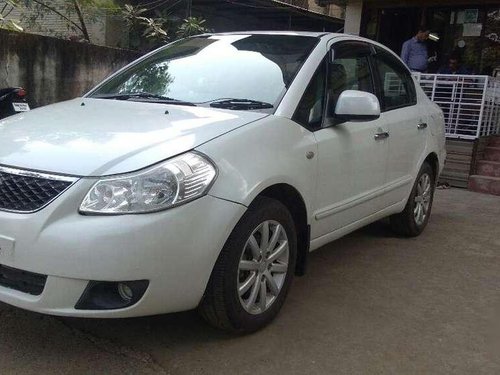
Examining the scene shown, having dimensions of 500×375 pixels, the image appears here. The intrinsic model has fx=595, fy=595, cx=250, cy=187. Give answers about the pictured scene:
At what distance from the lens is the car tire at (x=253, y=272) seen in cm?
286

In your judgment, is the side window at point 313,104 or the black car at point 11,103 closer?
the side window at point 313,104

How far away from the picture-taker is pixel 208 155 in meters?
2.80

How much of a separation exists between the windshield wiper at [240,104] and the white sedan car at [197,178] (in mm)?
11

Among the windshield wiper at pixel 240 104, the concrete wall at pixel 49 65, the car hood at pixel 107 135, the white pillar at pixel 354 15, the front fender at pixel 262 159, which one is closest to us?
the car hood at pixel 107 135

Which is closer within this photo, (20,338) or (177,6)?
(20,338)

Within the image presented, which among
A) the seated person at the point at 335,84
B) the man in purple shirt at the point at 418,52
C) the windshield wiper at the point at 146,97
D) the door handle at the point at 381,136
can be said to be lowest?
the door handle at the point at 381,136

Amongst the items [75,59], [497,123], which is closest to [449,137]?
[497,123]

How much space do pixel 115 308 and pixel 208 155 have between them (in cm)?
81

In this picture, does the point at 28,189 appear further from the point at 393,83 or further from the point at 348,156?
the point at 393,83

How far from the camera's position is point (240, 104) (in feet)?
11.3

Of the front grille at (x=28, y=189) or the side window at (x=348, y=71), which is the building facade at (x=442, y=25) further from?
the front grille at (x=28, y=189)

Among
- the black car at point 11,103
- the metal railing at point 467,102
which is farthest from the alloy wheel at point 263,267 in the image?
the metal railing at point 467,102

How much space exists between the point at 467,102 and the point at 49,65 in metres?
5.82

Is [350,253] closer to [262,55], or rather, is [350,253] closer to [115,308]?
[262,55]
